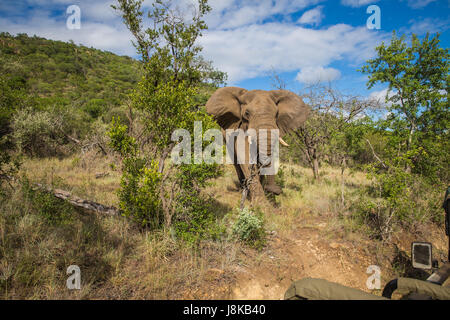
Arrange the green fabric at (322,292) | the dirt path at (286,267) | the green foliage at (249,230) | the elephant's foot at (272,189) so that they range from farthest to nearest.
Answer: the elephant's foot at (272,189) → the green foliage at (249,230) → the dirt path at (286,267) → the green fabric at (322,292)

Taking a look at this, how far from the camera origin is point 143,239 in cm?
409

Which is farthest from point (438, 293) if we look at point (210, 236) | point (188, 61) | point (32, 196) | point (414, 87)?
point (414, 87)

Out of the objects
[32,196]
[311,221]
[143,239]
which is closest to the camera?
[143,239]

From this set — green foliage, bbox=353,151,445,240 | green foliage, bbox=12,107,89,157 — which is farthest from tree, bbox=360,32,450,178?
green foliage, bbox=12,107,89,157

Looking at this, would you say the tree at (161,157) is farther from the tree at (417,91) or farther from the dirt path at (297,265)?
the tree at (417,91)

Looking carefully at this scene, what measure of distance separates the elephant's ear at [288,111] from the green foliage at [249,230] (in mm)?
4429

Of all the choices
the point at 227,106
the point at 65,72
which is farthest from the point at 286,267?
the point at 65,72

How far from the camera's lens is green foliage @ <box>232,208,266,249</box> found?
4.38m

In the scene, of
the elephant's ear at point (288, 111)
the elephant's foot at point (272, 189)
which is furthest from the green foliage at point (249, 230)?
the elephant's ear at point (288, 111)

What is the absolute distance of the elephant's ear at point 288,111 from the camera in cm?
802

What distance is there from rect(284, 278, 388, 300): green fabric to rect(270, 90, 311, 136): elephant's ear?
21.8ft

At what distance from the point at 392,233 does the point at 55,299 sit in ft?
20.4
